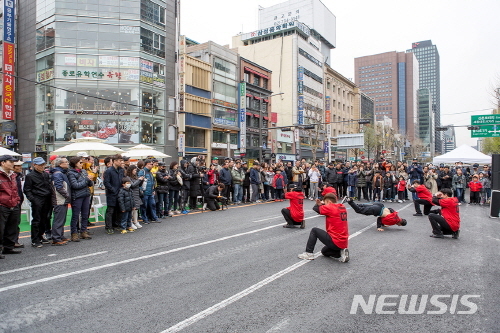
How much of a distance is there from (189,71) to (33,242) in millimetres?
32313

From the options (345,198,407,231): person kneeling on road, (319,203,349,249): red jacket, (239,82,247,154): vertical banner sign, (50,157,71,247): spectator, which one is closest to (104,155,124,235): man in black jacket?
(50,157,71,247): spectator

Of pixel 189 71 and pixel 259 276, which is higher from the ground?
pixel 189 71

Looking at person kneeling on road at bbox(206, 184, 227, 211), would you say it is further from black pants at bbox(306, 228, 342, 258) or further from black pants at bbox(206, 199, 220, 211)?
black pants at bbox(306, 228, 342, 258)

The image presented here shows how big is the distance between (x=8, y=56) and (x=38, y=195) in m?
29.8

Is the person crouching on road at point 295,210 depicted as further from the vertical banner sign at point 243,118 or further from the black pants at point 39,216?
the vertical banner sign at point 243,118

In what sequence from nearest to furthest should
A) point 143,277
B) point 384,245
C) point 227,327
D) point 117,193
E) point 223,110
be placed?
point 227,327
point 143,277
point 384,245
point 117,193
point 223,110

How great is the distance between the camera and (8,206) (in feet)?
23.5

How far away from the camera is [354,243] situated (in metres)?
8.06

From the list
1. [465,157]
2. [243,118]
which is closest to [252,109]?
[243,118]

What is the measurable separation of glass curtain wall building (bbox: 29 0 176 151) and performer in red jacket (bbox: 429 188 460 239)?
2587 centimetres

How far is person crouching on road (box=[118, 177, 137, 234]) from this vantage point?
30.7 ft

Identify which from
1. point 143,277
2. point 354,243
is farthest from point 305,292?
point 354,243

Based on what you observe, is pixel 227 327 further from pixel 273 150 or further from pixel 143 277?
pixel 273 150

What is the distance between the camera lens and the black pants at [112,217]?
9.27 m
